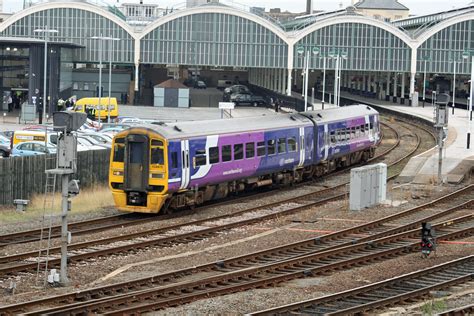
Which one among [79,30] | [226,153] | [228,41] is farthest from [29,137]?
[228,41]

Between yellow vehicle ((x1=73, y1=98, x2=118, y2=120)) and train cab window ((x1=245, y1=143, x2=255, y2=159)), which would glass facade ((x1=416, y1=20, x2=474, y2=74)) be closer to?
yellow vehicle ((x1=73, y1=98, x2=118, y2=120))

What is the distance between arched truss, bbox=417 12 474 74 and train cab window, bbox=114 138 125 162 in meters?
69.5

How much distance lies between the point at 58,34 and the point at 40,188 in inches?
2429

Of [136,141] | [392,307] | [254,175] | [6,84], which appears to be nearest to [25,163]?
[136,141]

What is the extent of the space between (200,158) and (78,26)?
64958 millimetres

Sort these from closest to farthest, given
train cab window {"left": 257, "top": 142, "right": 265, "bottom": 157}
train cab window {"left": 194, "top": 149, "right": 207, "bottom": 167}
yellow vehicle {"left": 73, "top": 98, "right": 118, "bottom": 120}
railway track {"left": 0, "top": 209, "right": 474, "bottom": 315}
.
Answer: railway track {"left": 0, "top": 209, "right": 474, "bottom": 315} → train cab window {"left": 194, "top": 149, "right": 207, "bottom": 167} → train cab window {"left": 257, "top": 142, "right": 265, "bottom": 157} → yellow vehicle {"left": 73, "top": 98, "right": 118, "bottom": 120}

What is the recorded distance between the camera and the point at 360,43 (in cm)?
9519

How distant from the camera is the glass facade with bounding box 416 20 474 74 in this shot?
94750 millimetres

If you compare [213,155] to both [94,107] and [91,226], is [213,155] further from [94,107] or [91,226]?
[94,107]

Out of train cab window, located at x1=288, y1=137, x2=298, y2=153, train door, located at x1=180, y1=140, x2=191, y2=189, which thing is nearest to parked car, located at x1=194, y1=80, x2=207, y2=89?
train cab window, located at x1=288, y1=137, x2=298, y2=153

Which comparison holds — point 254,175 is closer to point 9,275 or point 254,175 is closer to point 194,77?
point 9,275

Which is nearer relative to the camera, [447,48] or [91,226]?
[91,226]

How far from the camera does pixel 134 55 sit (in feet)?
307

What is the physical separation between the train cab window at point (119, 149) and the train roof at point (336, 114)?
1199cm
